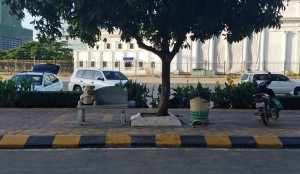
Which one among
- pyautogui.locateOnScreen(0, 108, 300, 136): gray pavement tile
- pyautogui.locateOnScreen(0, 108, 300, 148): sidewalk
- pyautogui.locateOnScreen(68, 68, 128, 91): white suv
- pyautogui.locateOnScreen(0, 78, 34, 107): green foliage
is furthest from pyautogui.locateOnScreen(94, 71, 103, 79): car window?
pyautogui.locateOnScreen(0, 108, 300, 148): sidewalk

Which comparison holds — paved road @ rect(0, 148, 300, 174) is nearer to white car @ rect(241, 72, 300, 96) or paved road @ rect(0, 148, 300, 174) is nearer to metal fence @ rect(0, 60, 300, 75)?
white car @ rect(241, 72, 300, 96)

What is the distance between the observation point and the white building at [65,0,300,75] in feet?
174

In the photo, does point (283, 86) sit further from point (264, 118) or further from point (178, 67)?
point (178, 67)

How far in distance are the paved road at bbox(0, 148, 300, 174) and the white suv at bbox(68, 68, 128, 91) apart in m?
11.4

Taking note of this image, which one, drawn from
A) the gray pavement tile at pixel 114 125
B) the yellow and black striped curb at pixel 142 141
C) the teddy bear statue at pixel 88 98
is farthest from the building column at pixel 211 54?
the yellow and black striped curb at pixel 142 141

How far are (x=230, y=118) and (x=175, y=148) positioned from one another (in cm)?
383

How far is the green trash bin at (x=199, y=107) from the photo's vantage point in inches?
367

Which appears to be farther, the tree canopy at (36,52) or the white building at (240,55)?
the tree canopy at (36,52)

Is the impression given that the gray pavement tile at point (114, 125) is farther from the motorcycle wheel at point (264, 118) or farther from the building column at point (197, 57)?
the building column at point (197, 57)

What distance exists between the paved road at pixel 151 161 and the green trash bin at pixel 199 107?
83.4 inches

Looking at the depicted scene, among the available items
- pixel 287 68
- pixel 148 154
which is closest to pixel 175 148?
pixel 148 154

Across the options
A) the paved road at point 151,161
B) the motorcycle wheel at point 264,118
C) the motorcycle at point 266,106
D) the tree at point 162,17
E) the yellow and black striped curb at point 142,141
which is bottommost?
the paved road at point 151,161

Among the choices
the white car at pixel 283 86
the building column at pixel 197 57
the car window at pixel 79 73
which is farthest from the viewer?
the building column at pixel 197 57

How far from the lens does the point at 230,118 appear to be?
35.0ft
